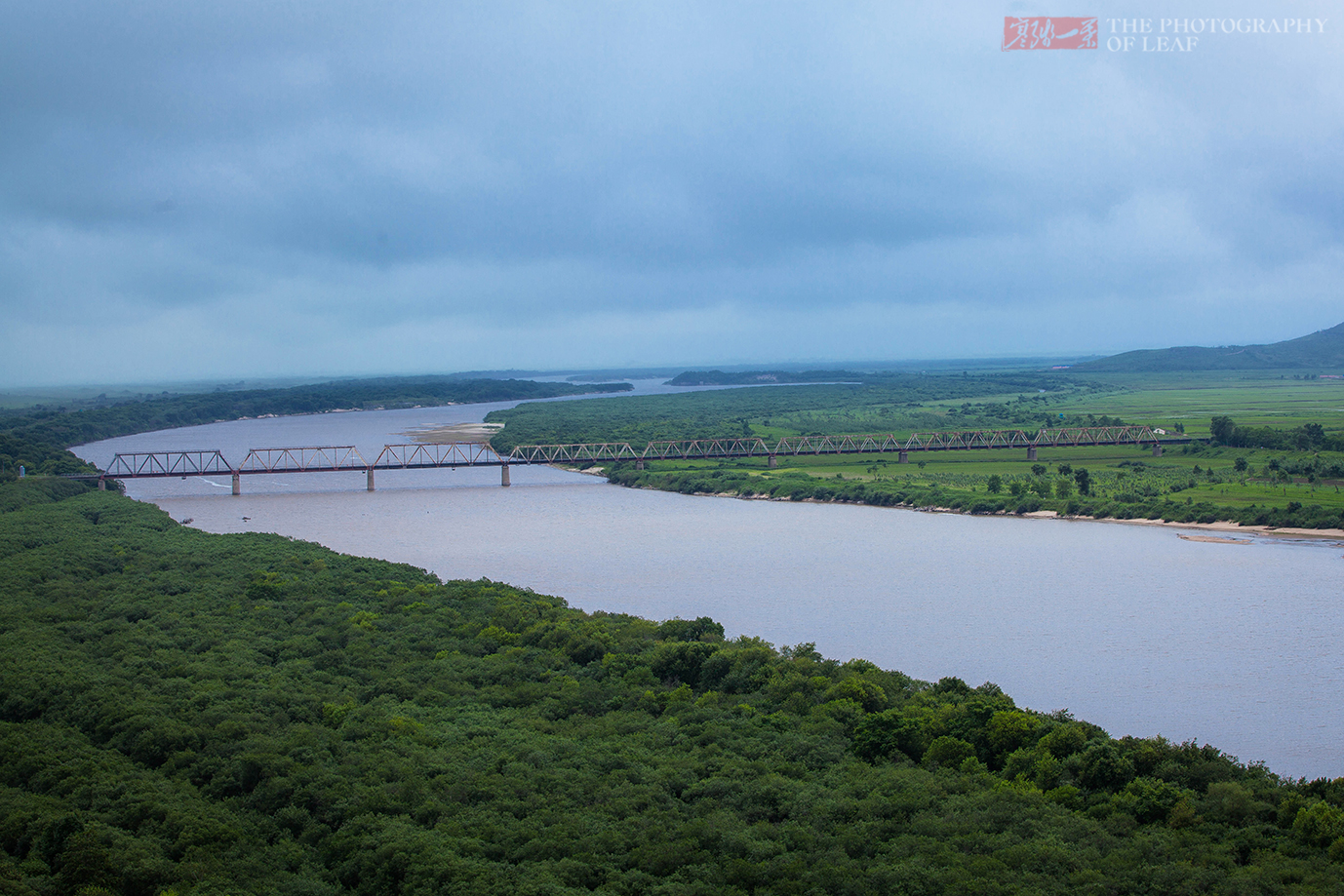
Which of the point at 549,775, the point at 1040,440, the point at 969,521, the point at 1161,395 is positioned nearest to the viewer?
the point at 549,775

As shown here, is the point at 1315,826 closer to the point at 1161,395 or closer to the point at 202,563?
the point at 202,563

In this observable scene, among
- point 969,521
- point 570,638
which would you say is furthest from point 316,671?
point 969,521

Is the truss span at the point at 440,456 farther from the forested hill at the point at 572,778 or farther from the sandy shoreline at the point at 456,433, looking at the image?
the forested hill at the point at 572,778

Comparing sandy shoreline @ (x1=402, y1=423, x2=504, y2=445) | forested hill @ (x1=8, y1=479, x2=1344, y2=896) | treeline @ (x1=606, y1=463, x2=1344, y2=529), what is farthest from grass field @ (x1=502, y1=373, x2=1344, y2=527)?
forested hill @ (x1=8, y1=479, x2=1344, y2=896)

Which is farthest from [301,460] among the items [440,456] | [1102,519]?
[1102,519]

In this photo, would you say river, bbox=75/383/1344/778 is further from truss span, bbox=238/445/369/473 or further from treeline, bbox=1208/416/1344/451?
treeline, bbox=1208/416/1344/451

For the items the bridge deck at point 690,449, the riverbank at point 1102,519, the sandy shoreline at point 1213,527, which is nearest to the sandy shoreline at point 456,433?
the bridge deck at point 690,449
